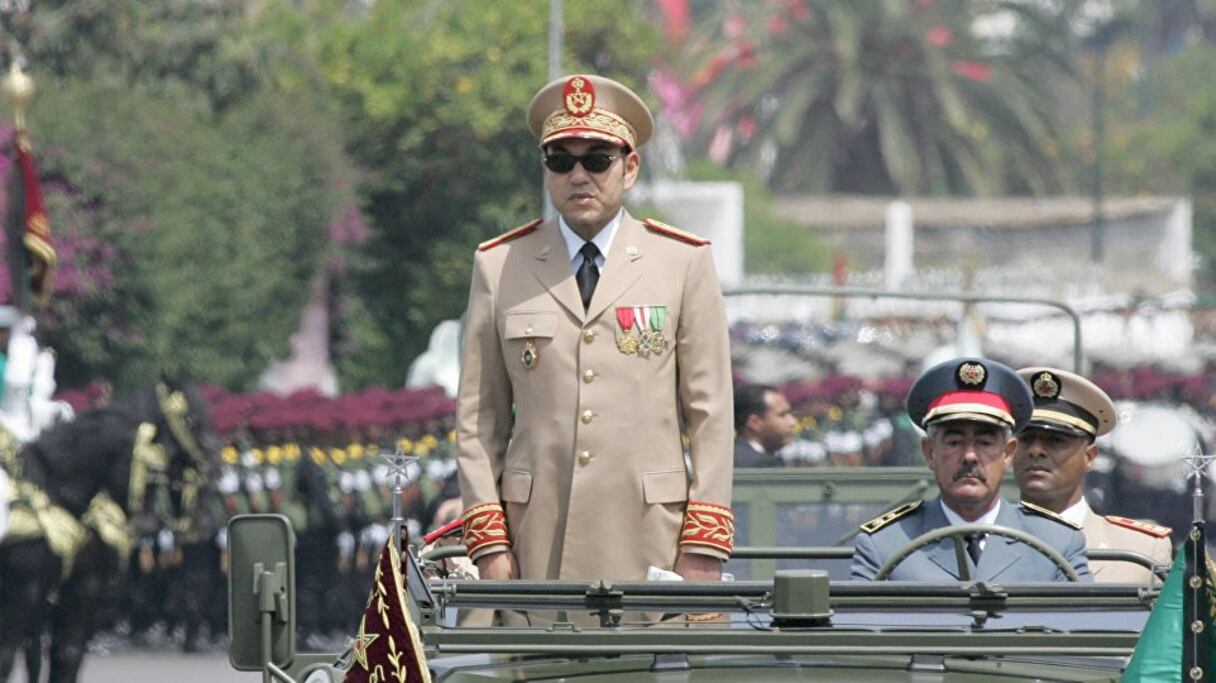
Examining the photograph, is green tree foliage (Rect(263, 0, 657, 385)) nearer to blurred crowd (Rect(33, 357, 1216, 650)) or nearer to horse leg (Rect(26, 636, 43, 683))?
A: blurred crowd (Rect(33, 357, 1216, 650))

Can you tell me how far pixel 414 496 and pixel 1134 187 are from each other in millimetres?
75816

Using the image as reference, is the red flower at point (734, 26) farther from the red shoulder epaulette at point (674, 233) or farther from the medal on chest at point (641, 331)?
the medal on chest at point (641, 331)

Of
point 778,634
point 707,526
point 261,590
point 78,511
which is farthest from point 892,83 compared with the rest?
point 778,634

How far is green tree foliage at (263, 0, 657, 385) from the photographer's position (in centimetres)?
3247

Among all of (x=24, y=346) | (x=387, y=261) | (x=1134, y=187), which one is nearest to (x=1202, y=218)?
(x=1134, y=187)

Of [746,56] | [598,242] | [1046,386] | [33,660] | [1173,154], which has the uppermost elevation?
[1173,154]

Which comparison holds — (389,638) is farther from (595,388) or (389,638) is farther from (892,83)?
(892,83)

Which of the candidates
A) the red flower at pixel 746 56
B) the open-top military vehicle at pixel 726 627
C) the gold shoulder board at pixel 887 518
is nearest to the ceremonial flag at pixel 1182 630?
the open-top military vehicle at pixel 726 627

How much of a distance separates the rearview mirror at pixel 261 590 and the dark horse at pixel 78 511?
9.68 meters

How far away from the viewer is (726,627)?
5.27 m

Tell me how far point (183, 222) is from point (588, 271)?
23.3 meters

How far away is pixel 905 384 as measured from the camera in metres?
25.0

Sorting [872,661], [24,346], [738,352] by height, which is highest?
[24,346]

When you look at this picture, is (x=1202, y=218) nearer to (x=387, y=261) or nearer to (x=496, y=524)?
(x=387, y=261)
